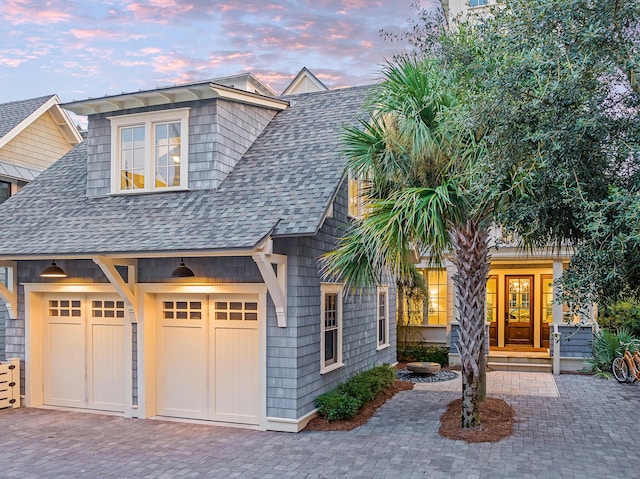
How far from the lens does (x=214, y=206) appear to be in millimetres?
9359

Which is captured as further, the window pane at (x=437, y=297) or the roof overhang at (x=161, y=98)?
the window pane at (x=437, y=297)

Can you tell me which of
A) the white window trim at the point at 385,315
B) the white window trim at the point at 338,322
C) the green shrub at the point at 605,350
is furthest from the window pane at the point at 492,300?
the white window trim at the point at 338,322

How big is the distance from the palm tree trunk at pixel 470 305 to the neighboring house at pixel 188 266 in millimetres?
2179

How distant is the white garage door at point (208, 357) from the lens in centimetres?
889

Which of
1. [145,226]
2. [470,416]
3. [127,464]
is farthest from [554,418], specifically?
[145,226]

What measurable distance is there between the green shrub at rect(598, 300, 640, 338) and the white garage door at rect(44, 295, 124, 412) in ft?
37.7

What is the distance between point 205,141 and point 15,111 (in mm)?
9291

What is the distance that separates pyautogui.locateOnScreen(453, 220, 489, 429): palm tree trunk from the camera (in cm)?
821

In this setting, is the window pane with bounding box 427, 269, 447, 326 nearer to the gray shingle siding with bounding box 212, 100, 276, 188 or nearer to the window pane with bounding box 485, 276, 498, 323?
the window pane with bounding box 485, 276, 498, 323

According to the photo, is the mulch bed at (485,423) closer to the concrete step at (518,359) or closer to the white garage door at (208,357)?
the white garage door at (208,357)

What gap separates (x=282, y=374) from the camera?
845 centimetres

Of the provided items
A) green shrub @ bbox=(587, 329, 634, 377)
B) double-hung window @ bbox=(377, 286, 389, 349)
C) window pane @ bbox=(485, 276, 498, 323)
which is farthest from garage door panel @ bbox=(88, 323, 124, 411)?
green shrub @ bbox=(587, 329, 634, 377)

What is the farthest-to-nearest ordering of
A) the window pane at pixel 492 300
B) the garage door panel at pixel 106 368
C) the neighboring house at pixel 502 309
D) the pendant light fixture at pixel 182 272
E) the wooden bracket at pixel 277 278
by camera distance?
the window pane at pixel 492 300 < the neighboring house at pixel 502 309 < the garage door panel at pixel 106 368 < the pendant light fixture at pixel 182 272 < the wooden bracket at pixel 277 278

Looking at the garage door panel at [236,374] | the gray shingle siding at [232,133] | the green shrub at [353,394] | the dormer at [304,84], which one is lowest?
the green shrub at [353,394]
